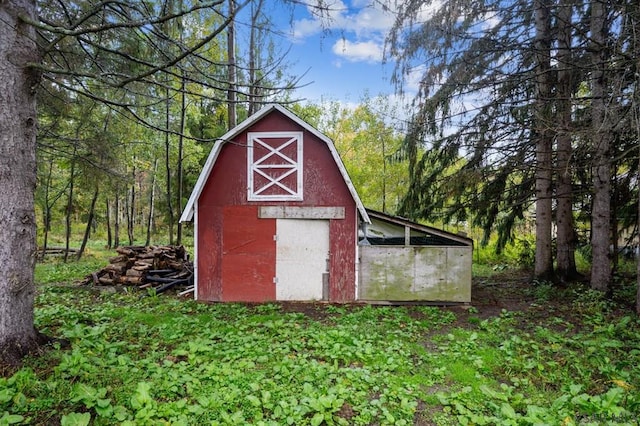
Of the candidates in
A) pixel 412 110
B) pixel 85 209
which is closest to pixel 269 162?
pixel 412 110

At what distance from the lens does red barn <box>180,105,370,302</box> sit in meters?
7.01

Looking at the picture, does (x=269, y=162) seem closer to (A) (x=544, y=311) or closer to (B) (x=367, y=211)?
(B) (x=367, y=211)

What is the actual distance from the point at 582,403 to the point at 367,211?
15.5 feet

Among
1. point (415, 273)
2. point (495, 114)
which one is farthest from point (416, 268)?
point (495, 114)

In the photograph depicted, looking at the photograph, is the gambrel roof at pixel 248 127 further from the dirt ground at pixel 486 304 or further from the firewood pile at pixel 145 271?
the firewood pile at pixel 145 271

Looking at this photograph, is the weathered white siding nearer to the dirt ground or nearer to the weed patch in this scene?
the dirt ground

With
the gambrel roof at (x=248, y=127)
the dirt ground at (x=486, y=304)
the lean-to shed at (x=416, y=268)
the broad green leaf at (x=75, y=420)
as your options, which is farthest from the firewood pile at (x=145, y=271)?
the broad green leaf at (x=75, y=420)

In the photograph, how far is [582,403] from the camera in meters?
2.99

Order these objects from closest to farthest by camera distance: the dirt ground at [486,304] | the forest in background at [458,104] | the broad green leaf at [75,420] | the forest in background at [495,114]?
the broad green leaf at [75,420]
the forest in background at [458,104]
the forest in background at [495,114]
the dirt ground at [486,304]

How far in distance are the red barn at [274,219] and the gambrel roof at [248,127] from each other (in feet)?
0.11

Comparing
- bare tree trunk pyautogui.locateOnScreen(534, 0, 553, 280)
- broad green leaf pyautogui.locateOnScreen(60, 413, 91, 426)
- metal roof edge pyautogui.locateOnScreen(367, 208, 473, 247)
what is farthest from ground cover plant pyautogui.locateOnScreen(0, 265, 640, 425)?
bare tree trunk pyautogui.locateOnScreen(534, 0, 553, 280)

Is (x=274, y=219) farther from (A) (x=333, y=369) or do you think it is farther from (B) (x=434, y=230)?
(A) (x=333, y=369)

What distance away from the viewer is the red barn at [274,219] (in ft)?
23.0

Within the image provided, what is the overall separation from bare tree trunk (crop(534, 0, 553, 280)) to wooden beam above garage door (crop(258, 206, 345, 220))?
4232 millimetres
